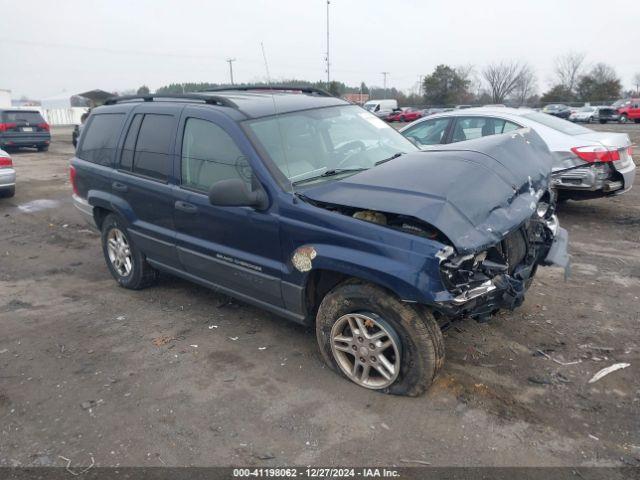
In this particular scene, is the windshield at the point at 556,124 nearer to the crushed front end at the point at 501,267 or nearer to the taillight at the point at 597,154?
the taillight at the point at 597,154

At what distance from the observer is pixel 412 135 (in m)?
8.12

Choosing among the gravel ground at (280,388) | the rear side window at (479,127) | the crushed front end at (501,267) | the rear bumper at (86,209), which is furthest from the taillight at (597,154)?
the rear bumper at (86,209)

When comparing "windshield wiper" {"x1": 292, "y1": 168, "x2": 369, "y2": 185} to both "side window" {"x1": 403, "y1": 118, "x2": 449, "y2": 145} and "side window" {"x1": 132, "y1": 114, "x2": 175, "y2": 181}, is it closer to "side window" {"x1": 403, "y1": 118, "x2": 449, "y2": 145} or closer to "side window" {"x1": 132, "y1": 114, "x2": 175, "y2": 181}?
"side window" {"x1": 132, "y1": 114, "x2": 175, "y2": 181}

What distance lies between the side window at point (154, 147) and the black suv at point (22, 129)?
17898 millimetres

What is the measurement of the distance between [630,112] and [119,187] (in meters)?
38.2

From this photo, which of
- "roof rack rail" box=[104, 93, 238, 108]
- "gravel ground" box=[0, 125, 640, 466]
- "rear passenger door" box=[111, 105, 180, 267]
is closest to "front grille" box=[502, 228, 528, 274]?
"gravel ground" box=[0, 125, 640, 466]

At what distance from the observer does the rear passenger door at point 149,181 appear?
440cm

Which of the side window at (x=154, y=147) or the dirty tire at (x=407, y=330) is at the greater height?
the side window at (x=154, y=147)

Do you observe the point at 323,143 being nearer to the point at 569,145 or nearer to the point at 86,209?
the point at 86,209

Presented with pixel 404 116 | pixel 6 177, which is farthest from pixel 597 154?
pixel 404 116

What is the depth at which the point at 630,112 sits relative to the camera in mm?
34312

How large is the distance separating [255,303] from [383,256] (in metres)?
1.39

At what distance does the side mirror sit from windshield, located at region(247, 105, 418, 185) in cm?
30

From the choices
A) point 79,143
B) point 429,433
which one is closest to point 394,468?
point 429,433
